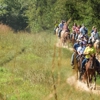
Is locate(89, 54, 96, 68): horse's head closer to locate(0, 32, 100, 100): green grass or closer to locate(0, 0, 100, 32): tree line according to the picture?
locate(0, 32, 100, 100): green grass

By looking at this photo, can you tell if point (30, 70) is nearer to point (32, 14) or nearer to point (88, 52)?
point (88, 52)

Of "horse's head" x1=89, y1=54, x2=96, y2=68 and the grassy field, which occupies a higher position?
"horse's head" x1=89, y1=54, x2=96, y2=68

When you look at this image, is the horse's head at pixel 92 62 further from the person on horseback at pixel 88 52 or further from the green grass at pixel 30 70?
the green grass at pixel 30 70

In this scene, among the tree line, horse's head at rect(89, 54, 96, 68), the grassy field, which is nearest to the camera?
the grassy field

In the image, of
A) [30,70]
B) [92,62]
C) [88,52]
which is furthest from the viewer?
[30,70]

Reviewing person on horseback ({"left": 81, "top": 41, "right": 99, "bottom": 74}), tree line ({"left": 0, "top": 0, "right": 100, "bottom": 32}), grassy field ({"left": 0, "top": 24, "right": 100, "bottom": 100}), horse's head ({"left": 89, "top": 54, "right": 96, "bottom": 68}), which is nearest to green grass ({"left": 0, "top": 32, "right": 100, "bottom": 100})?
grassy field ({"left": 0, "top": 24, "right": 100, "bottom": 100})

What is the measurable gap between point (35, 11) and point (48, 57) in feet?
67.5

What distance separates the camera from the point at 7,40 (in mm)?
23609

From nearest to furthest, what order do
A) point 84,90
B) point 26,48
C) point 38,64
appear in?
point 84,90, point 38,64, point 26,48

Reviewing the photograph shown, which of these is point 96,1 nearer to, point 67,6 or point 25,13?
point 67,6

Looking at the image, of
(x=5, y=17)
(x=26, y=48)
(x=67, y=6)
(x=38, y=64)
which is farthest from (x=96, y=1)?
(x=5, y=17)

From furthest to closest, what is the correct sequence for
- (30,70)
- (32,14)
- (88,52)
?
1. (32,14)
2. (30,70)
3. (88,52)

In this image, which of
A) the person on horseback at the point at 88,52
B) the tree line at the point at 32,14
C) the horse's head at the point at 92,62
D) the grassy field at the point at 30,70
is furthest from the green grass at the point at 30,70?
the tree line at the point at 32,14

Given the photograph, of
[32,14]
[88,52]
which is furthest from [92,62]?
[32,14]
